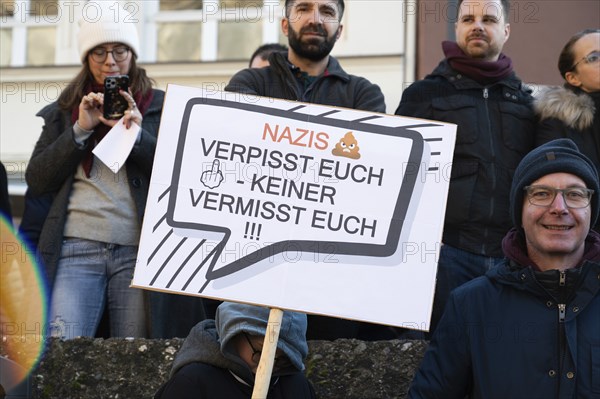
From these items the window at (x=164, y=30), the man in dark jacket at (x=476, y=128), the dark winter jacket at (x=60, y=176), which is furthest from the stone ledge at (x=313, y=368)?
the window at (x=164, y=30)

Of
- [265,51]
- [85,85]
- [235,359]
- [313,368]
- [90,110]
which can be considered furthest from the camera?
[265,51]

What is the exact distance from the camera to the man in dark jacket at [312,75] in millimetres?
5785

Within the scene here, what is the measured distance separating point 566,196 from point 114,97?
7.72 ft

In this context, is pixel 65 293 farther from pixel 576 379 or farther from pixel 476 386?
pixel 576 379

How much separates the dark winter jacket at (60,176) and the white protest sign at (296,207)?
1.23 m

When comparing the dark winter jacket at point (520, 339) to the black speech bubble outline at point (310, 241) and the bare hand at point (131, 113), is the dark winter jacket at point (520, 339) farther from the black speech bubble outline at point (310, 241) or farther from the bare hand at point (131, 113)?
the bare hand at point (131, 113)

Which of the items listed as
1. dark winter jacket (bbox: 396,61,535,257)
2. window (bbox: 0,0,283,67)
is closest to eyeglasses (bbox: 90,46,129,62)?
dark winter jacket (bbox: 396,61,535,257)

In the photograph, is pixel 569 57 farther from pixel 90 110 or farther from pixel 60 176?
pixel 60 176

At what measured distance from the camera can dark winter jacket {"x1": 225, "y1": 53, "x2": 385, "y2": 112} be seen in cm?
578

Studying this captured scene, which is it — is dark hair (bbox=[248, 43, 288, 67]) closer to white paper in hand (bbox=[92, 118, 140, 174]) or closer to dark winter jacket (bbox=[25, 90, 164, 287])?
dark winter jacket (bbox=[25, 90, 164, 287])

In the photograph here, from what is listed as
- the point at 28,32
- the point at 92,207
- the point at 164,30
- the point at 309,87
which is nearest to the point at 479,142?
the point at 309,87

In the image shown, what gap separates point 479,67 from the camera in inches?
229

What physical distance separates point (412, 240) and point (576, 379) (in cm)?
78

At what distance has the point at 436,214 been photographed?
14.6 ft
